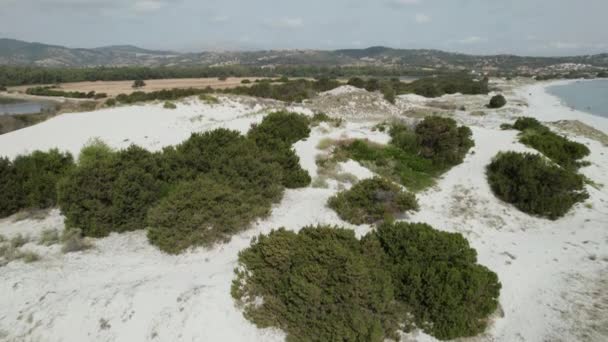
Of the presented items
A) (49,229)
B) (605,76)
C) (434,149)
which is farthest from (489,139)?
(605,76)

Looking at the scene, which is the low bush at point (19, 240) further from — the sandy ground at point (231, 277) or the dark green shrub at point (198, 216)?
the dark green shrub at point (198, 216)

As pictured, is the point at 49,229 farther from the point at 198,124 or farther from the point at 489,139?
the point at 489,139

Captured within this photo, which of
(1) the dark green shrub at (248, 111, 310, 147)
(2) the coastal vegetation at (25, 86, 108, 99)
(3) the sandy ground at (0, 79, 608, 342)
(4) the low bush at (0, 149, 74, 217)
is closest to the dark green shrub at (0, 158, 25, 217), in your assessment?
(4) the low bush at (0, 149, 74, 217)

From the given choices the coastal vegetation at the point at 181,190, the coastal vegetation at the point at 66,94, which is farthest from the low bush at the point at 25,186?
the coastal vegetation at the point at 66,94

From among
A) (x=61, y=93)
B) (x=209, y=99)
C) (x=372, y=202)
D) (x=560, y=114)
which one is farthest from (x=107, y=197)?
(x=61, y=93)

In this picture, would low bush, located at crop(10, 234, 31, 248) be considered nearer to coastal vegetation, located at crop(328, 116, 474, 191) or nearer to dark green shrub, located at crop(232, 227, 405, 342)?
dark green shrub, located at crop(232, 227, 405, 342)

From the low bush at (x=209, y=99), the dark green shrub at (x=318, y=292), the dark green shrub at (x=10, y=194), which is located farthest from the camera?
the low bush at (x=209, y=99)
